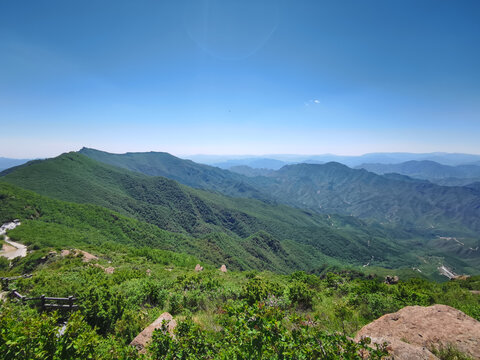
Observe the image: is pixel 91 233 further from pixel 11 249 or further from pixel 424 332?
pixel 424 332

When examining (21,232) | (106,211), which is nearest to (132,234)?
(106,211)

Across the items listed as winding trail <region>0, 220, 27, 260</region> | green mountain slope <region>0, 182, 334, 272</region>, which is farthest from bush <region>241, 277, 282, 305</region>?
winding trail <region>0, 220, 27, 260</region>

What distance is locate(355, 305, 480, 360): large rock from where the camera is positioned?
17.3 ft

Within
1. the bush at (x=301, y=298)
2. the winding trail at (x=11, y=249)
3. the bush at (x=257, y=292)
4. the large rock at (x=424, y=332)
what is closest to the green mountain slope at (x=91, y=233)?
the winding trail at (x=11, y=249)

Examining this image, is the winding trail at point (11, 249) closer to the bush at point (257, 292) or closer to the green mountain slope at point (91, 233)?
the green mountain slope at point (91, 233)

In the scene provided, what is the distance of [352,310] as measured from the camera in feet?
35.6

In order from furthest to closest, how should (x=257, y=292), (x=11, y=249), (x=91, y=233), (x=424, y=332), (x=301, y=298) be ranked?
(x=91, y=233)
(x=11, y=249)
(x=301, y=298)
(x=257, y=292)
(x=424, y=332)

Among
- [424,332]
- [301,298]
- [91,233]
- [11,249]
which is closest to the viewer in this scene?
[424,332]

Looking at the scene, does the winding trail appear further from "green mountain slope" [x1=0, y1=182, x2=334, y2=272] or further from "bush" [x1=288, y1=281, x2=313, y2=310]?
"bush" [x1=288, y1=281, x2=313, y2=310]

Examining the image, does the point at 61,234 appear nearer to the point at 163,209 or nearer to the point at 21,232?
the point at 21,232

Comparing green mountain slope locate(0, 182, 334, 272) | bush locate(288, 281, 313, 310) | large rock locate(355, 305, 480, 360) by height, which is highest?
large rock locate(355, 305, 480, 360)

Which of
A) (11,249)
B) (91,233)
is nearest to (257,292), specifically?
(11,249)

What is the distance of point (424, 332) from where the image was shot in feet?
22.5

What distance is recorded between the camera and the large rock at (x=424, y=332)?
529cm
